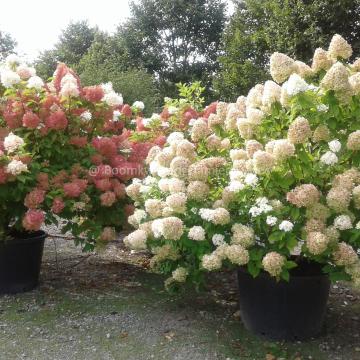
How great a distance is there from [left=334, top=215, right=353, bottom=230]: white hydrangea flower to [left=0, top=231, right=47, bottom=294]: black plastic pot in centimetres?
230

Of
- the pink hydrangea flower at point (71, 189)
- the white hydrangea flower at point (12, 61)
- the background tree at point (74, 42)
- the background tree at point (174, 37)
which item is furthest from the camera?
the background tree at point (74, 42)

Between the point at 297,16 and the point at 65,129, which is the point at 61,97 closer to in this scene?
the point at 65,129

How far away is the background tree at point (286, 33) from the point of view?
11.3 metres

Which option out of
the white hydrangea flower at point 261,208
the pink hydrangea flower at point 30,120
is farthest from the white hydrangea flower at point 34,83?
the white hydrangea flower at point 261,208

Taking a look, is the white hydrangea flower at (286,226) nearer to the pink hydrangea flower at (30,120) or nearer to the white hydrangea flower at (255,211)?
the white hydrangea flower at (255,211)

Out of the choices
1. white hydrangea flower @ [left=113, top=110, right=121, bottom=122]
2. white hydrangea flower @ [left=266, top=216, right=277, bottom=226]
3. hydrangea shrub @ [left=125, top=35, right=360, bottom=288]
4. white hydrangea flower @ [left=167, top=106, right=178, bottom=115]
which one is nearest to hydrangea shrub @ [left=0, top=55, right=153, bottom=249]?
white hydrangea flower @ [left=113, top=110, right=121, bottom=122]

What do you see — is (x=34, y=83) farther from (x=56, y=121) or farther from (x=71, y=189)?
(x=71, y=189)

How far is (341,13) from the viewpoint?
11344 mm

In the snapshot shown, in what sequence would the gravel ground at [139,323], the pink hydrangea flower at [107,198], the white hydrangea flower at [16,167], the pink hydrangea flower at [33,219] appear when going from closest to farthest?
the gravel ground at [139,323]
the white hydrangea flower at [16,167]
the pink hydrangea flower at [33,219]
the pink hydrangea flower at [107,198]

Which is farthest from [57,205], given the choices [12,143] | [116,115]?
[116,115]

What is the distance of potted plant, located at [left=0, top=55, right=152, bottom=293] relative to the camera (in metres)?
3.47

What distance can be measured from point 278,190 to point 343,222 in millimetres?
412

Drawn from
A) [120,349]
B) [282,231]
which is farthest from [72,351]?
[282,231]

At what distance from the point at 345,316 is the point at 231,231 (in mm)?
1208
